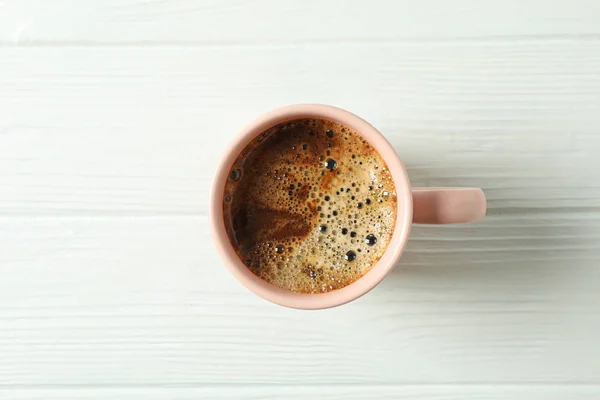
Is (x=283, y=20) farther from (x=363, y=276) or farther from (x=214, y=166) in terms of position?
(x=363, y=276)

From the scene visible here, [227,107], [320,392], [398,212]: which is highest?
[227,107]

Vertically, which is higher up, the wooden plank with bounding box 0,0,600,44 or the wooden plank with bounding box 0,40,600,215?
the wooden plank with bounding box 0,0,600,44

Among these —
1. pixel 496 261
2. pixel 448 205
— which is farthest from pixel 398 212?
pixel 496 261

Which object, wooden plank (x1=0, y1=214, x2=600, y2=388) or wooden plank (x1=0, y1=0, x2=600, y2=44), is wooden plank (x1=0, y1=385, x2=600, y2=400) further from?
wooden plank (x1=0, y1=0, x2=600, y2=44)

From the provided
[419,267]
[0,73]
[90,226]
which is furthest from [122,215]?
[419,267]

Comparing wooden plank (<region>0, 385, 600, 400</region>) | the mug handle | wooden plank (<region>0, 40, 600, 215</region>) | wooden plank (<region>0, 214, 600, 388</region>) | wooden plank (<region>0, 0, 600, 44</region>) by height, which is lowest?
wooden plank (<region>0, 385, 600, 400</region>)

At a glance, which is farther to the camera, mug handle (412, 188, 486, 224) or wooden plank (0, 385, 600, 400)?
wooden plank (0, 385, 600, 400)

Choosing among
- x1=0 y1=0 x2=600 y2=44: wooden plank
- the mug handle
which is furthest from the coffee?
x1=0 y1=0 x2=600 y2=44: wooden plank
